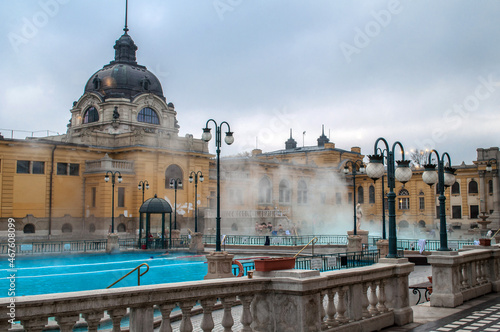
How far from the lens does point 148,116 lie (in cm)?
5203

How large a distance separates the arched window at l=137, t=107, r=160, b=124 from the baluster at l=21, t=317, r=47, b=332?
1860 inches

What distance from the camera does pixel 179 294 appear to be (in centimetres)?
588

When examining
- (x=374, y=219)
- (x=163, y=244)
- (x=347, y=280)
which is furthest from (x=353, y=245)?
(x=374, y=219)

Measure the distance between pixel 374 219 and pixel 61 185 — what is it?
42.0 meters

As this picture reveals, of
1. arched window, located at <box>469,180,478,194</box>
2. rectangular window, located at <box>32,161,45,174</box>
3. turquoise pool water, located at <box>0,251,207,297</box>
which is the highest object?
rectangular window, located at <box>32,161,45,174</box>

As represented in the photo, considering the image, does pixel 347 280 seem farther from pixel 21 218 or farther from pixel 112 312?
pixel 21 218

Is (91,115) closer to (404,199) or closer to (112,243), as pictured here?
(112,243)

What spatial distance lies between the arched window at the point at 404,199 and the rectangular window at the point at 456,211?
563 centimetres

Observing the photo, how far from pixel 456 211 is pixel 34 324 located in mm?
62540

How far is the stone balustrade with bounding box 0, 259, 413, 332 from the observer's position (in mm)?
5078

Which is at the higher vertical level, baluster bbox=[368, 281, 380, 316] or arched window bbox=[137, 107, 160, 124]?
arched window bbox=[137, 107, 160, 124]

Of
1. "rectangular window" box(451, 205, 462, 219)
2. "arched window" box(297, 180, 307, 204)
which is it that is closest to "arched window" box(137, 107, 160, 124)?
"arched window" box(297, 180, 307, 204)

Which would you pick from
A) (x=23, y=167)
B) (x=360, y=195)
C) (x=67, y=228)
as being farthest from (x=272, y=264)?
A: (x=360, y=195)

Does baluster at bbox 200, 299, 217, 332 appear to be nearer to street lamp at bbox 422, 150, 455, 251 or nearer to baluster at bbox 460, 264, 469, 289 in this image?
street lamp at bbox 422, 150, 455, 251
